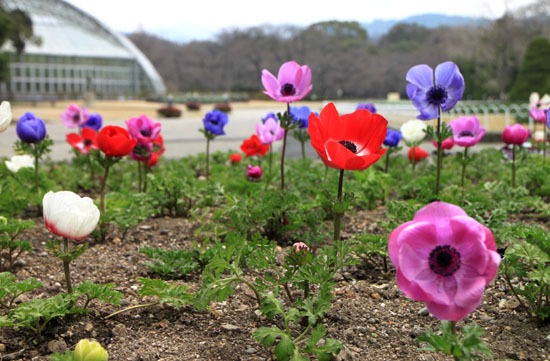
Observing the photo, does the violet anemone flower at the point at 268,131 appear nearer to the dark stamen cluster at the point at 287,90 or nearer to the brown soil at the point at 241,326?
the dark stamen cluster at the point at 287,90

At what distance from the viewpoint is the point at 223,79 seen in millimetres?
74500

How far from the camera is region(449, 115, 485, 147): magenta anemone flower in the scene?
345 cm

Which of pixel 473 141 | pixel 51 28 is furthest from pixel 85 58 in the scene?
pixel 473 141

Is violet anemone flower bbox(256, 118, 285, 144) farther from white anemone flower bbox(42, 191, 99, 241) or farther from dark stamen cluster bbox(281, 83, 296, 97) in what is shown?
white anemone flower bbox(42, 191, 99, 241)

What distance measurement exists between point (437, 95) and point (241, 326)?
4.78 feet

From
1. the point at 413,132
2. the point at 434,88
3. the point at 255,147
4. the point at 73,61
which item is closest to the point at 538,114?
the point at 413,132

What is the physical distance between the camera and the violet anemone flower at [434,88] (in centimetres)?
262

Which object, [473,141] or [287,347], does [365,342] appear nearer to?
[287,347]

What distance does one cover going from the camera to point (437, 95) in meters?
2.68

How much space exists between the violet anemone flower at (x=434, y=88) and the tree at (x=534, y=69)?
2416cm

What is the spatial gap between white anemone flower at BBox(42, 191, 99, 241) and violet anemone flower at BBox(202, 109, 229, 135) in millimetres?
2786

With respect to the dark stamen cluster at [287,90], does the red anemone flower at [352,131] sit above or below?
below

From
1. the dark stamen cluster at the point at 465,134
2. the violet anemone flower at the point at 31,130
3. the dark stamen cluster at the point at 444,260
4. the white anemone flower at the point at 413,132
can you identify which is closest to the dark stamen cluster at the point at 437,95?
the dark stamen cluster at the point at 465,134

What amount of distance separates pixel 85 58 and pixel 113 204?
5627 cm
